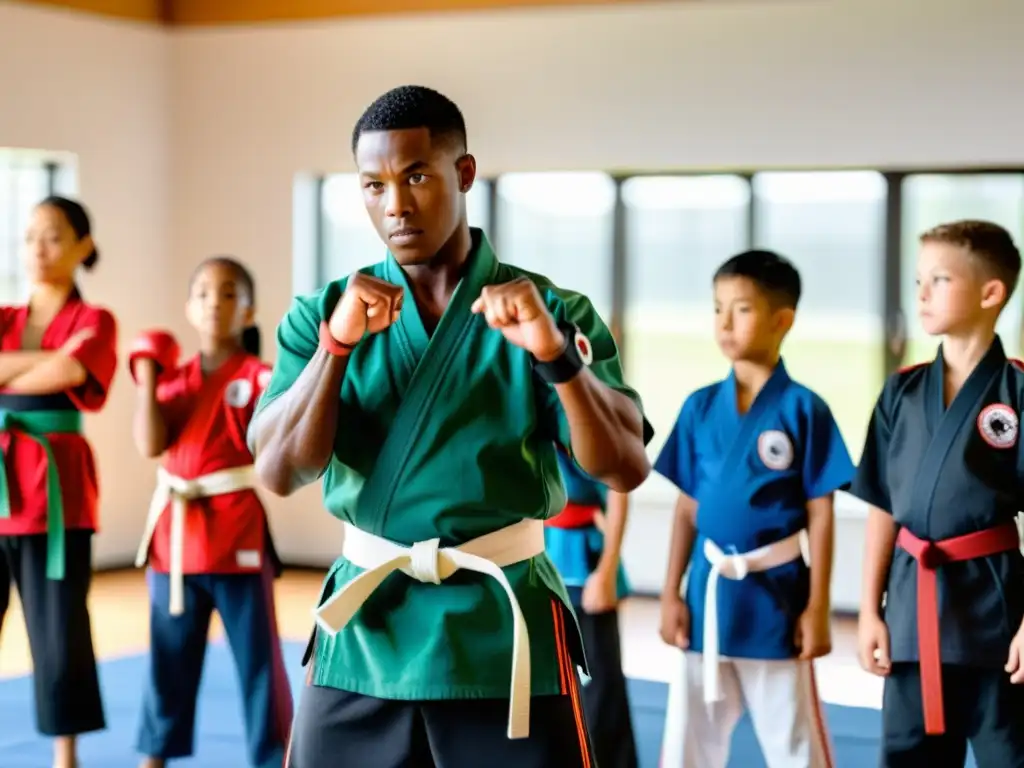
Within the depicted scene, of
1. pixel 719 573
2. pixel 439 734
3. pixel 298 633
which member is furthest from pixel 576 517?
pixel 298 633

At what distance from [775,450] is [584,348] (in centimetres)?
141

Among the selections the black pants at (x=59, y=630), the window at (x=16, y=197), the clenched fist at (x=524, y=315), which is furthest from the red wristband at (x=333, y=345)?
the window at (x=16, y=197)

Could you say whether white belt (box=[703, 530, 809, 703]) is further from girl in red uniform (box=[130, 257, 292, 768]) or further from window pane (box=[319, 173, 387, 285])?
window pane (box=[319, 173, 387, 285])

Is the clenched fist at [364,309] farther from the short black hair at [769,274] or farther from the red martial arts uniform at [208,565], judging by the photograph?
the red martial arts uniform at [208,565]

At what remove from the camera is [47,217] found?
377 centimetres

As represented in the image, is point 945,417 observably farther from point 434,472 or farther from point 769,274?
point 434,472

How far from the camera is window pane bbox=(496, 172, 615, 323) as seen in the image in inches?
275

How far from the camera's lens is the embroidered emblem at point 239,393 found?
367 centimetres

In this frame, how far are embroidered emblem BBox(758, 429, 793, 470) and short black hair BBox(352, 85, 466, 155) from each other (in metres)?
1.49

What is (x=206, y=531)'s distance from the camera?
3.65 meters

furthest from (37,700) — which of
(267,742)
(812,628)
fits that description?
(812,628)

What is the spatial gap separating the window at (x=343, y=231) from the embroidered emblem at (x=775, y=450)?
4.33 m

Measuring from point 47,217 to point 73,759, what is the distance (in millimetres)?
1400

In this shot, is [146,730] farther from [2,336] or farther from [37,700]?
[2,336]
